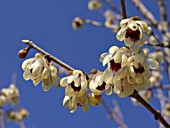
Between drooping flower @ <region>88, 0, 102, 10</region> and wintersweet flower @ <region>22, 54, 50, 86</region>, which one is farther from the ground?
drooping flower @ <region>88, 0, 102, 10</region>

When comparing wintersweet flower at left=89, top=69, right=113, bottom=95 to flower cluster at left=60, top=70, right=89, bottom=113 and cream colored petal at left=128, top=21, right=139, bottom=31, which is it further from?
cream colored petal at left=128, top=21, right=139, bottom=31

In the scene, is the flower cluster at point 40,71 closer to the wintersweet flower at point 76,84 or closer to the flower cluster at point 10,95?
the wintersweet flower at point 76,84

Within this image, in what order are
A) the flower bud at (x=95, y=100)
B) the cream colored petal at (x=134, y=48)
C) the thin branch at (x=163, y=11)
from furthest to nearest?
the thin branch at (x=163, y=11) → the flower bud at (x=95, y=100) → the cream colored petal at (x=134, y=48)

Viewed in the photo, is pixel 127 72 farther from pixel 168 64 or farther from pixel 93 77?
pixel 168 64

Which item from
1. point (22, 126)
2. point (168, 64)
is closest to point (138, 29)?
point (168, 64)

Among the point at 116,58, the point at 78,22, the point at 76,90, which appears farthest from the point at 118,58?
the point at 78,22

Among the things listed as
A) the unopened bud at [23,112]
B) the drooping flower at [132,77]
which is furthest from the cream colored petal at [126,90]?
the unopened bud at [23,112]

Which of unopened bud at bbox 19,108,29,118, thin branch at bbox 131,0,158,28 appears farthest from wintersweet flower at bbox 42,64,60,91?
unopened bud at bbox 19,108,29,118
